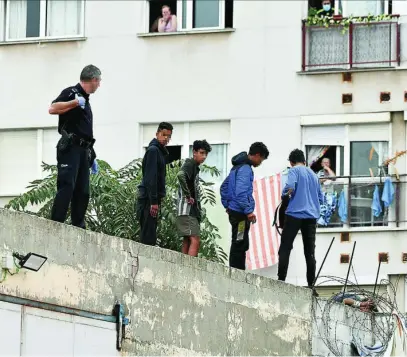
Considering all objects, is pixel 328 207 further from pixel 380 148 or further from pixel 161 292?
pixel 161 292

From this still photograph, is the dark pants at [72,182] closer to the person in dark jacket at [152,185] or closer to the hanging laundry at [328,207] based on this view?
the person in dark jacket at [152,185]

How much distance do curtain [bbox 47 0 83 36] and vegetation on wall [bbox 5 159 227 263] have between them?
5.67 meters

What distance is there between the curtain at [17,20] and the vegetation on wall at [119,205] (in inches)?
234

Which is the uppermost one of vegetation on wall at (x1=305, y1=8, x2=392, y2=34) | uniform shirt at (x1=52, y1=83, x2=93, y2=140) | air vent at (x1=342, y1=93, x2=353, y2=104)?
vegetation on wall at (x1=305, y1=8, x2=392, y2=34)

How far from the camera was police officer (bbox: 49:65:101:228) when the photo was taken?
18.2m

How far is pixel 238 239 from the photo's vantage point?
21938 millimetres

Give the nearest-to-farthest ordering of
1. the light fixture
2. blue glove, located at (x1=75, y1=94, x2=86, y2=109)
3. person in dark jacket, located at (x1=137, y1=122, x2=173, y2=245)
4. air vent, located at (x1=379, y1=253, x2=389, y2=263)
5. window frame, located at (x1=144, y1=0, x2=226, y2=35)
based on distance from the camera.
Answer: the light fixture
blue glove, located at (x1=75, y1=94, x2=86, y2=109)
person in dark jacket, located at (x1=137, y1=122, x2=173, y2=245)
air vent, located at (x1=379, y1=253, x2=389, y2=263)
window frame, located at (x1=144, y1=0, x2=226, y2=35)

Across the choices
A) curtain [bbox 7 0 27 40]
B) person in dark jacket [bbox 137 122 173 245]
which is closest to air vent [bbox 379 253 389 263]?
curtain [bbox 7 0 27 40]

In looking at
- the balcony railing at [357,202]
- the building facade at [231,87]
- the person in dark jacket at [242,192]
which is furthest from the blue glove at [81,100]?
the balcony railing at [357,202]

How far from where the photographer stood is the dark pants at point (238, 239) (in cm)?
2184

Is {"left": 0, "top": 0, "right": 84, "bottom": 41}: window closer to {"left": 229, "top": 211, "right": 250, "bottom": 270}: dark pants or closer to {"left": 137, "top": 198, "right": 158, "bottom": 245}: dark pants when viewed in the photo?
{"left": 229, "top": 211, "right": 250, "bottom": 270}: dark pants

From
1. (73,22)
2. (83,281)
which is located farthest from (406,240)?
(83,281)

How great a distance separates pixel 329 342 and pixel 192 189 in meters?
3.13

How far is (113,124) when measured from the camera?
33.8 metres
